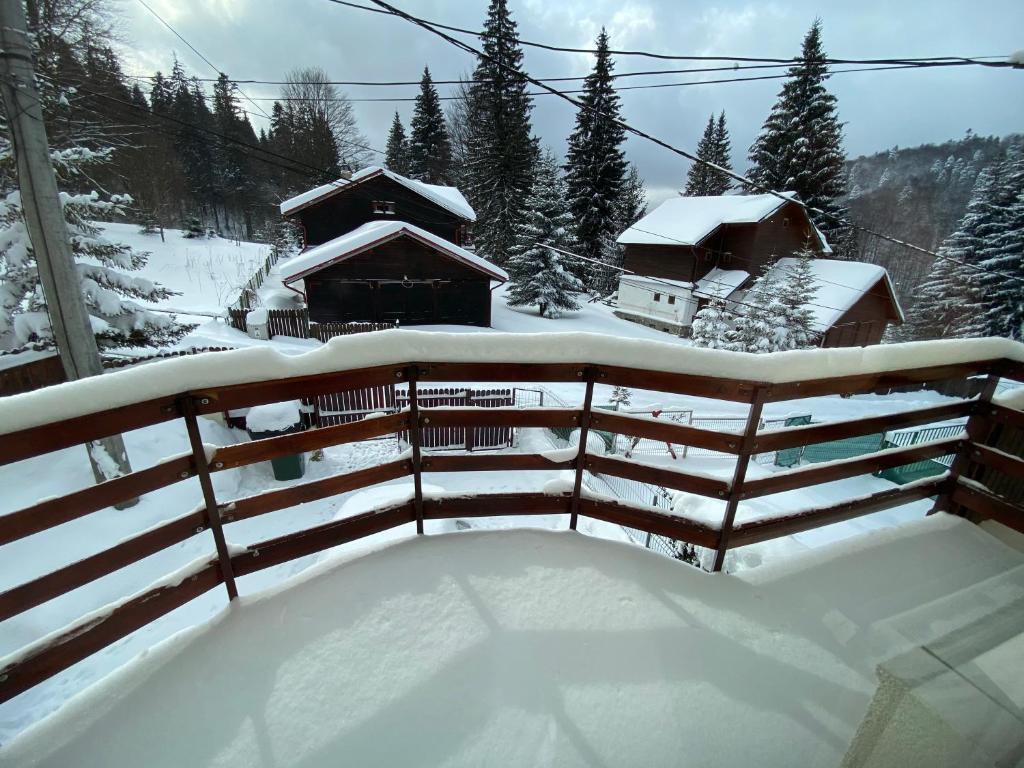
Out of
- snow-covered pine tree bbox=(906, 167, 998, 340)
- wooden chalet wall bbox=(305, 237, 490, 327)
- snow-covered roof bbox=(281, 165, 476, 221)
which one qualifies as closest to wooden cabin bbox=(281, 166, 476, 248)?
snow-covered roof bbox=(281, 165, 476, 221)

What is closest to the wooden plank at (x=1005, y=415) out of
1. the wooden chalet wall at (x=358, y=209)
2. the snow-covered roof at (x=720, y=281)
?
the snow-covered roof at (x=720, y=281)

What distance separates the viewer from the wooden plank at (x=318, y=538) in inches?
86.7

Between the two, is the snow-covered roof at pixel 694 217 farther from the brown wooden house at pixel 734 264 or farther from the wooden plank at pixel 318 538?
A: the wooden plank at pixel 318 538

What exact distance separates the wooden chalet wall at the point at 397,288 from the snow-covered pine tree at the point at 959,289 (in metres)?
23.6

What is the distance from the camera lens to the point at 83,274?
29.1 feet

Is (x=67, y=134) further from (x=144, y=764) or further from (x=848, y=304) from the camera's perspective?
(x=848, y=304)

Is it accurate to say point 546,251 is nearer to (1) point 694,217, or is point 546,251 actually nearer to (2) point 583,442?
(1) point 694,217

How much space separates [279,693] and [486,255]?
29.4m

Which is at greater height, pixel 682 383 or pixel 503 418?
pixel 682 383

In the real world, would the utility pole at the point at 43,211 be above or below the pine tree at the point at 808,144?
below

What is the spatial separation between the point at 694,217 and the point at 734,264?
3322mm

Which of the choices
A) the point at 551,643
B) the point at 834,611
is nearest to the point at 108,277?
the point at 551,643

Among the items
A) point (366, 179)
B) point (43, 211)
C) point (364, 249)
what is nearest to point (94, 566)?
point (43, 211)

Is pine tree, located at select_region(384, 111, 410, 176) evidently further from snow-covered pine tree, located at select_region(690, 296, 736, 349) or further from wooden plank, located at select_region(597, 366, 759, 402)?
wooden plank, located at select_region(597, 366, 759, 402)
